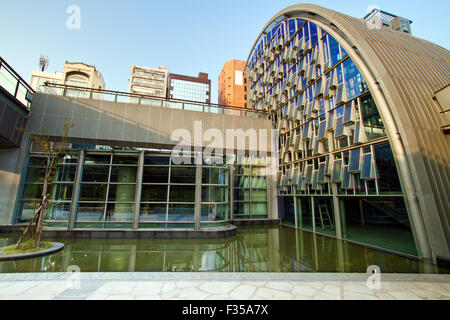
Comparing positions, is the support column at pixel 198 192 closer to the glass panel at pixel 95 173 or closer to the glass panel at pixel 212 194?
the glass panel at pixel 212 194

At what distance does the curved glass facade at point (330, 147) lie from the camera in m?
10.4

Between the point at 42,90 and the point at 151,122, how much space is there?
7049 millimetres

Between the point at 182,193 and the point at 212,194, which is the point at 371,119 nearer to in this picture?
the point at 212,194

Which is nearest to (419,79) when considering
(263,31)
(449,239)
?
(449,239)

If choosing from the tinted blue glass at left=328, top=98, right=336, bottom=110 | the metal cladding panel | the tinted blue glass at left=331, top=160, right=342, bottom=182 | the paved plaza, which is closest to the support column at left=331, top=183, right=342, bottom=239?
the tinted blue glass at left=331, top=160, right=342, bottom=182

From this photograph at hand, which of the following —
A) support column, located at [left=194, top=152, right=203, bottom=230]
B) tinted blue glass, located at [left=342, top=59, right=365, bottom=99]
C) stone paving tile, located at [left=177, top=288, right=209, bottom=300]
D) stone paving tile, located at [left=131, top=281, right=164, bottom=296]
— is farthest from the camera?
support column, located at [left=194, top=152, right=203, bottom=230]

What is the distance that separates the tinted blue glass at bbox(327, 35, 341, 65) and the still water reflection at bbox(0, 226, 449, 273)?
1093 centimetres

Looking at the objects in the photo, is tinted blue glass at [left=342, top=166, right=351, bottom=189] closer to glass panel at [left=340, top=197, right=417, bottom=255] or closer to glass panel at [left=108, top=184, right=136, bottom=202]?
glass panel at [left=340, top=197, right=417, bottom=255]

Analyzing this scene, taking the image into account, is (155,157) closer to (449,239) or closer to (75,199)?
(75,199)

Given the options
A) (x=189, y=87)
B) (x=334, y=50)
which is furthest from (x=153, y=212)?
(x=189, y=87)

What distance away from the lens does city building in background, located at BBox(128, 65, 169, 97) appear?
68562mm

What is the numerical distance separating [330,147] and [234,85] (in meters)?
57.0

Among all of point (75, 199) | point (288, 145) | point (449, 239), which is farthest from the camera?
point (288, 145)

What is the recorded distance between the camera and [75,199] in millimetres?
12195
